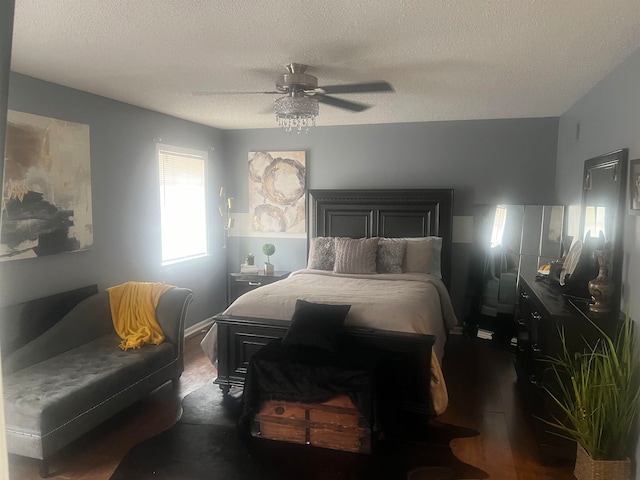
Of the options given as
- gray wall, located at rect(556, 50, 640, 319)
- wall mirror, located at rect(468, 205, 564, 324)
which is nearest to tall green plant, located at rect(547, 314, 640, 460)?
gray wall, located at rect(556, 50, 640, 319)

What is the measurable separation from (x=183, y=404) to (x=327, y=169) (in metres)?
3.02

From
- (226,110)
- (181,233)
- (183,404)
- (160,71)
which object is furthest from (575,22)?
(181,233)

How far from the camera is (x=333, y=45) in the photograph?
2.46 metres

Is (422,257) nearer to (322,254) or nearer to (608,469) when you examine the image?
(322,254)

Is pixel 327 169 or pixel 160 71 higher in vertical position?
pixel 160 71

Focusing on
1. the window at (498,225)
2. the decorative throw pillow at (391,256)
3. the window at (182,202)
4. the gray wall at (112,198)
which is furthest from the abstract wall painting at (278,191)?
the window at (498,225)

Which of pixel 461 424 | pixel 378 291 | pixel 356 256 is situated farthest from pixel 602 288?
pixel 356 256

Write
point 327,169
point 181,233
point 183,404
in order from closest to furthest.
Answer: point 183,404, point 181,233, point 327,169

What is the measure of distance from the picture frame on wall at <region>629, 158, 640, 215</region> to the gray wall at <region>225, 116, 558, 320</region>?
88.9 inches

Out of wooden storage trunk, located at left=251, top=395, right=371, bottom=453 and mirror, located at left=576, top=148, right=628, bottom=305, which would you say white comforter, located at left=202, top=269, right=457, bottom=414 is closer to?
wooden storage trunk, located at left=251, top=395, right=371, bottom=453

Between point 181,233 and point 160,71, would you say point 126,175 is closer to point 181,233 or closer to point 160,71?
point 181,233

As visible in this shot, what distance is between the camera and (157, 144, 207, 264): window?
4660mm

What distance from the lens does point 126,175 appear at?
4059 mm

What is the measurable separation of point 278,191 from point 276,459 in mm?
3381
